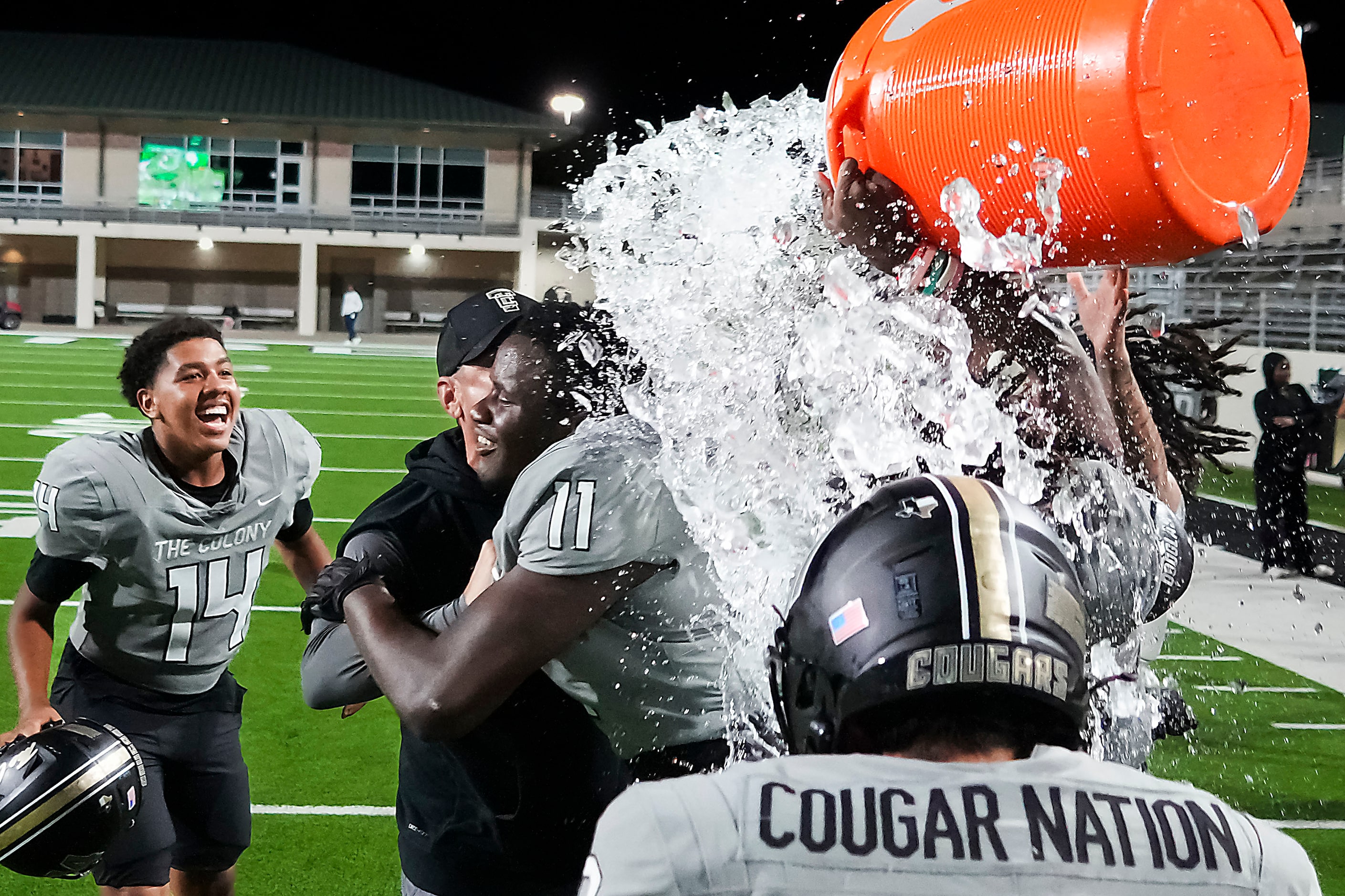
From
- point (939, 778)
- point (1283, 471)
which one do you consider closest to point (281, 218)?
point (1283, 471)

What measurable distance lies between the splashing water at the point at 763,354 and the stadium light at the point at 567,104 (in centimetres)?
2972

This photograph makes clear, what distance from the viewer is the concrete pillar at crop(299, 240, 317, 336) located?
120 feet

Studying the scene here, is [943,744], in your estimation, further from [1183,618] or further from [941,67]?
[1183,618]

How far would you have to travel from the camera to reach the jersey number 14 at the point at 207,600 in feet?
10.8

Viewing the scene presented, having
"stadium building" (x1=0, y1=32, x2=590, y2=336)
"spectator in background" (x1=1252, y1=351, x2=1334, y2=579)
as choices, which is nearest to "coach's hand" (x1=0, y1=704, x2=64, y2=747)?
"spectator in background" (x1=1252, y1=351, x2=1334, y2=579)

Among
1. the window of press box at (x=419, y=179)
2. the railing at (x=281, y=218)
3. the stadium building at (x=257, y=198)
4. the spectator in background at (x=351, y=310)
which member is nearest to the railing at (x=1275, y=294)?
the spectator in background at (x=351, y=310)

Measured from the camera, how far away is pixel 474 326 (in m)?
2.37

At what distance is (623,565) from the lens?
6.03 ft

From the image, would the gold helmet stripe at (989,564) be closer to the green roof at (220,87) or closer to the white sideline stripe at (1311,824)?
the white sideline stripe at (1311,824)

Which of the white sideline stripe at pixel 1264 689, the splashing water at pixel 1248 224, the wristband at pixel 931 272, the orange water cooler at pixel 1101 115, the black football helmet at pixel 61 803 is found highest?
the orange water cooler at pixel 1101 115

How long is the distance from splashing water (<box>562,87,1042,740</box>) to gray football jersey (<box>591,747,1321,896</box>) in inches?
36.2

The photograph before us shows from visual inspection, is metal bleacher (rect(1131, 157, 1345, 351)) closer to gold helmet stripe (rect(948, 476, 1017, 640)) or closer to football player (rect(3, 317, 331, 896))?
football player (rect(3, 317, 331, 896))

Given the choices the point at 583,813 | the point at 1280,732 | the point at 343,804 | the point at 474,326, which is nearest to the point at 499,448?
the point at 474,326

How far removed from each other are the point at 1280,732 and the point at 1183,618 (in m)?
1.98
